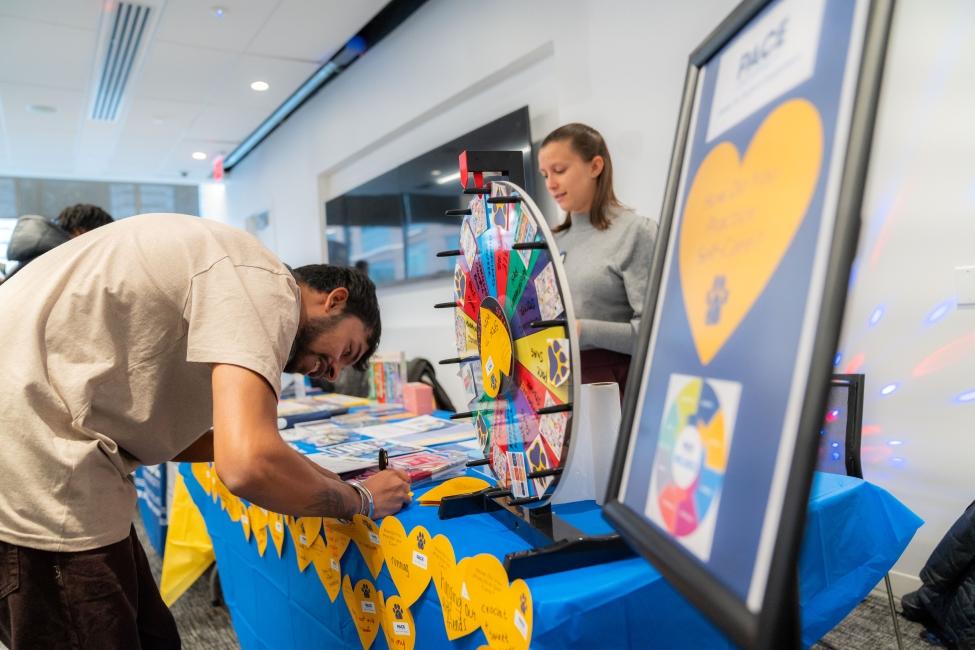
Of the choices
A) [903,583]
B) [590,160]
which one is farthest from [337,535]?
[903,583]

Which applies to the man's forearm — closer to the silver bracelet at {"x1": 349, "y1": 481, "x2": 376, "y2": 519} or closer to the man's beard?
the silver bracelet at {"x1": 349, "y1": 481, "x2": 376, "y2": 519}

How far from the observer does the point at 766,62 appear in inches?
16.2

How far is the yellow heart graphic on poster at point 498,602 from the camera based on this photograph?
689 millimetres

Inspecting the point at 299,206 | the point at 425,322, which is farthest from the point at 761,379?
the point at 299,206

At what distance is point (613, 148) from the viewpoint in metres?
2.66

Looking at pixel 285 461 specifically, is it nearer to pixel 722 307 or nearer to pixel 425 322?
pixel 722 307

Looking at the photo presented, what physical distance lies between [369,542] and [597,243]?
0.90m

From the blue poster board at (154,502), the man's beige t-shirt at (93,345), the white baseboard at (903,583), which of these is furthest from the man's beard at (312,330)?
the white baseboard at (903,583)

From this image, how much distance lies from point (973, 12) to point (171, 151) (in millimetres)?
6446

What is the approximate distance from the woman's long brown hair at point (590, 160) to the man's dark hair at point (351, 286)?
2.25 feet

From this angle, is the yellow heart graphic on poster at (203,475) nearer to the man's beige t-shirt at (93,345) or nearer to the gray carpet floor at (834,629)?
the gray carpet floor at (834,629)

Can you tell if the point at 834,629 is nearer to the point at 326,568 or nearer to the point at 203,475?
the point at 326,568

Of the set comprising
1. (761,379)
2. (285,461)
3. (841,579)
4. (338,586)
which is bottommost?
(338,586)

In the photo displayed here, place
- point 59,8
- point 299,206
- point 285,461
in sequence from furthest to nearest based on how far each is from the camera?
point 299,206 → point 59,8 → point 285,461
